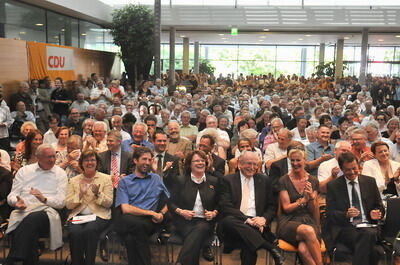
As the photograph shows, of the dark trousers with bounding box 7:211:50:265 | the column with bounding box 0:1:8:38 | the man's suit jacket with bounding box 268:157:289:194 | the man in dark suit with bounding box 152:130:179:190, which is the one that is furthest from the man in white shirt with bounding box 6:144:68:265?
the column with bounding box 0:1:8:38

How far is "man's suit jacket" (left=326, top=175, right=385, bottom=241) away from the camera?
185 inches

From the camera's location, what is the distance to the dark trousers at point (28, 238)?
4582 mm

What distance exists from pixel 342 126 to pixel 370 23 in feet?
43.1

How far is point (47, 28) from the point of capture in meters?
15.5

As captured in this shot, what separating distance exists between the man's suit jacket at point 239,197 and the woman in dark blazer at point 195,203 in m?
0.12

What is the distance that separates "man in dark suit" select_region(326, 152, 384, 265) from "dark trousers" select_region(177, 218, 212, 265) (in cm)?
129

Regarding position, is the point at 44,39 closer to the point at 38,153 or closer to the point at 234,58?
the point at 38,153

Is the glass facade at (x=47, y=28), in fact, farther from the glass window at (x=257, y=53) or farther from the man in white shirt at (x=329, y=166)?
the glass window at (x=257, y=53)

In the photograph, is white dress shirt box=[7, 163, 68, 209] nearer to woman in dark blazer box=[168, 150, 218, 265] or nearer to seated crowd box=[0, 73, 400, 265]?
seated crowd box=[0, 73, 400, 265]

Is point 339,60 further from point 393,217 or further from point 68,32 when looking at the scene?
point 393,217

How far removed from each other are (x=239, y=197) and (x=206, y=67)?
2800 centimetres

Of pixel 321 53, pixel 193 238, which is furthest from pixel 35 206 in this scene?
pixel 321 53

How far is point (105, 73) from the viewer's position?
2017cm

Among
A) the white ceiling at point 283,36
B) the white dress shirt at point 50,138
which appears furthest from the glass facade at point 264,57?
the white dress shirt at point 50,138
